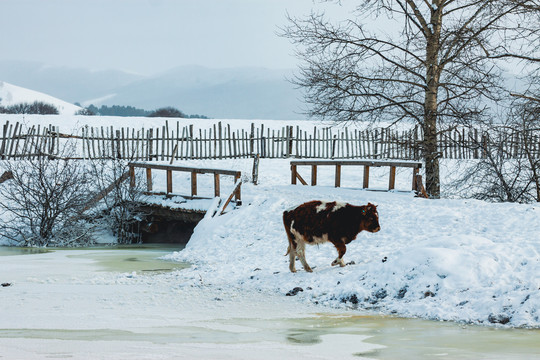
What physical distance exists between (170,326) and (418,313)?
3.34 meters

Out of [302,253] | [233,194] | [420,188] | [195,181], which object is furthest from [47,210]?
[302,253]

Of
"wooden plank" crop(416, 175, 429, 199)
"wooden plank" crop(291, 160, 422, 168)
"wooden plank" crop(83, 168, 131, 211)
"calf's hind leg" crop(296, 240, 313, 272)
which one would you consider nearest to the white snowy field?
"calf's hind leg" crop(296, 240, 313, 272)

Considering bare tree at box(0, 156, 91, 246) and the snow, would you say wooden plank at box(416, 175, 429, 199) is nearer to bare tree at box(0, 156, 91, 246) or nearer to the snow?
the snow

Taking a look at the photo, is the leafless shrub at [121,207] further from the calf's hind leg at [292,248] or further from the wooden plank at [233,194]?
the calf's hind leg at [292,248]

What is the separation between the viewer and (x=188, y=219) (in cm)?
2167

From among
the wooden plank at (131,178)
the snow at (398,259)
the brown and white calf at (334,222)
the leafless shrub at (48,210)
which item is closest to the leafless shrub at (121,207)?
the wooden plank at (131,178)

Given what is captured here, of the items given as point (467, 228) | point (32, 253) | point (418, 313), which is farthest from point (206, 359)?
point (32, 253)

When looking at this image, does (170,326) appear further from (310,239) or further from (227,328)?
(310,239)

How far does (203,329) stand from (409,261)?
382 cm

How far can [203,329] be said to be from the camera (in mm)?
8227

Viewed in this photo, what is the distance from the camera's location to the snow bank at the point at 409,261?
30.4 feet

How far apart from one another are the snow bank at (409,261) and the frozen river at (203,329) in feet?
1.81

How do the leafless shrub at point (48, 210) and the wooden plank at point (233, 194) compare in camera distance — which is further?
the leafless shrub at point (48, 210)

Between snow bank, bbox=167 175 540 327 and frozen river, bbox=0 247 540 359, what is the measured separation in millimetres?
551
